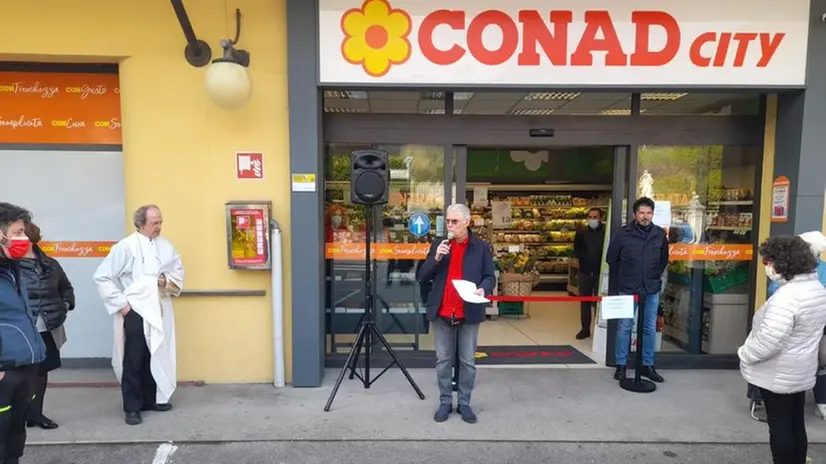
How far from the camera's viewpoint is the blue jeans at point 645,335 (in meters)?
4.74

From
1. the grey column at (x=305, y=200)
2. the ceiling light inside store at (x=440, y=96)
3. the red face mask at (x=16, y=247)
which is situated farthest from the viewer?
the ceiling light inside store at (x=440, y=96)

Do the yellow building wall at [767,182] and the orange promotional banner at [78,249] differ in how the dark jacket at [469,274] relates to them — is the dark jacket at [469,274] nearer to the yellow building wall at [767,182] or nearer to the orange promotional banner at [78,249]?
the yellow building wall at [767,182]

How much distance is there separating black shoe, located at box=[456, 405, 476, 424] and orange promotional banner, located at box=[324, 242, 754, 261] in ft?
5.45

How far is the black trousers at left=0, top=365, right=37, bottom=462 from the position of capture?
8.20 feet

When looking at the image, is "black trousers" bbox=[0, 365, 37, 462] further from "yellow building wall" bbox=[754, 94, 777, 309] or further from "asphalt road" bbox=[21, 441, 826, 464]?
"yellow building wall" bbox=[754, 94, 777, 309]

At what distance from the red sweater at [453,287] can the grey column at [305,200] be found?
1335 mm

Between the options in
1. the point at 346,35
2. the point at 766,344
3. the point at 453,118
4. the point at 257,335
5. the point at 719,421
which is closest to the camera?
the point at 766,344

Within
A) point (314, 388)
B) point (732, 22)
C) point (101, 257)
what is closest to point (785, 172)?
point (732, 22)

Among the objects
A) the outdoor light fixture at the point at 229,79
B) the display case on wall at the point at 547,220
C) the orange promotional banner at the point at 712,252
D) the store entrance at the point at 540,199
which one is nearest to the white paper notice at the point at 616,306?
the orange promotional banner at the point at 712,252

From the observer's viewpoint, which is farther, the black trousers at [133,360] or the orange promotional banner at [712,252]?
the orange promotional banner at [712,252]

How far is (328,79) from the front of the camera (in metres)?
4.33

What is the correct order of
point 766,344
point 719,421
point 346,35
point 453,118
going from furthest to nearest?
point 453,118 → point 346,35 → point 719,421 → point 766,344

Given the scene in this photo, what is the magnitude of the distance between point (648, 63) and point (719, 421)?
3.13 metres

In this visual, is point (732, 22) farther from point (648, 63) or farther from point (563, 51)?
point (563, 51)
